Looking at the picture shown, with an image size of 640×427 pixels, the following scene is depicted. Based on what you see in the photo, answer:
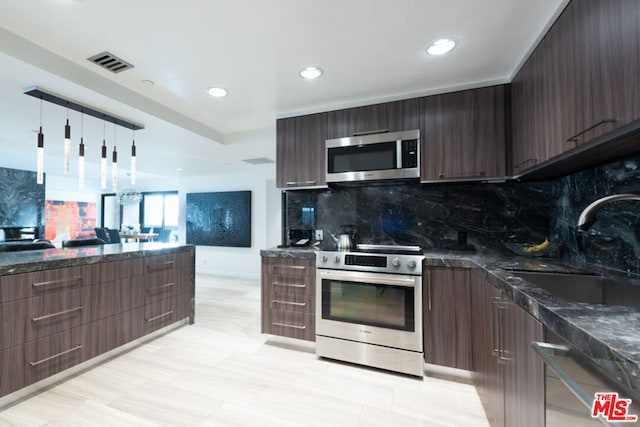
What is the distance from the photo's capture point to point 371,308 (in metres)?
2.19

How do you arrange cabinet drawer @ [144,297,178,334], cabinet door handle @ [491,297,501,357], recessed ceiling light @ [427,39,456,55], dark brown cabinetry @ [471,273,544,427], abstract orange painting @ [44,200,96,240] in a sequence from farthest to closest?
abstract orange painting @ [44,200,96,240] < cabinet drawer @ [144,297,178,334] < recessed ceiling light @ [427,39,456,55] < cabinet door handle @ [491,297,501,357] < dark brown cabinetry @ [471,273,544,427]

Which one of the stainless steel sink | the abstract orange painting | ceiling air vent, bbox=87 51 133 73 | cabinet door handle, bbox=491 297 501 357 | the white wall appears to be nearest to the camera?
the stainless steel sink

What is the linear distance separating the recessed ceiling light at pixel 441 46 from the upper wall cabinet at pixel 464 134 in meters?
0.52

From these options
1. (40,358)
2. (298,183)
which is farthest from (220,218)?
(40,358)

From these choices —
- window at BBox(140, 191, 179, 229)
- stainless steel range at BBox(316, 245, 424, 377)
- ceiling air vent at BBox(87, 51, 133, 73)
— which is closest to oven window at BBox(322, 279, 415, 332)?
stainless steel range at BBox(316, 245, 424, 377)

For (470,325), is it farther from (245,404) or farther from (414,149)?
(245,404)

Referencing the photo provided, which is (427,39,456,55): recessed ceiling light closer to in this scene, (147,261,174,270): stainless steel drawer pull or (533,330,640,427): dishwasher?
(533,330,640,427): dishwasher

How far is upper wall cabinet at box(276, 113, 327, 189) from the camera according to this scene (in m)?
2.72

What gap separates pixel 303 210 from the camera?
3.05 m

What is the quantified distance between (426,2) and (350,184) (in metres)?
1.58

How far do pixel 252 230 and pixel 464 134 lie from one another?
15.4ft

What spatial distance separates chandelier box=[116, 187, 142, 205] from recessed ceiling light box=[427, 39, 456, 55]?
808 cm

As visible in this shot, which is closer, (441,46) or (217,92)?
(441,46)

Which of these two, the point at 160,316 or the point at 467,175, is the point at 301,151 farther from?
the point at 160,316
